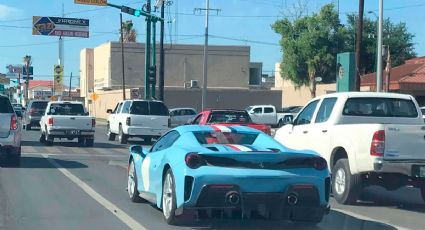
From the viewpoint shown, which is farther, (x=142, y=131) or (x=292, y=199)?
(x=142, y=131)

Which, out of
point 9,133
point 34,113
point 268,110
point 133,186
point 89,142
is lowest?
point 89,142

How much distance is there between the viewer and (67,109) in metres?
28.0

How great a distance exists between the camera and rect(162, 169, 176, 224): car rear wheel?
9.56 metres

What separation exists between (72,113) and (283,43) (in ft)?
124

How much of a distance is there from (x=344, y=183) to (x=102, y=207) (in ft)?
13.9

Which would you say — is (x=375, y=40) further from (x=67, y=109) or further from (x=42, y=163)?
(x=42, y=163)

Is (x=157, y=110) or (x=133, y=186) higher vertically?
(x=157, y=110)

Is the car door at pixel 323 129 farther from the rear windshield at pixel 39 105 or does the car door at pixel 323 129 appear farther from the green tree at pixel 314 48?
the green tree at pixel 314 48

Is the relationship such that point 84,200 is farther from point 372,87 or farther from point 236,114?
point 372,87

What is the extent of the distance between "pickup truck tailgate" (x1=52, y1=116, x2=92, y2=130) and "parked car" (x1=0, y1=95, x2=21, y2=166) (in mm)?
8519

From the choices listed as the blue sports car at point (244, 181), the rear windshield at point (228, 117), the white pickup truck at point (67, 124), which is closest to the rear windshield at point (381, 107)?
the blue sports car at point (244, 181)

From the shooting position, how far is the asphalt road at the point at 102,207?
10.1 m

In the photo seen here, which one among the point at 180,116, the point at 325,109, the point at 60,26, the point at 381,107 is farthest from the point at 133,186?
the point at 60,26

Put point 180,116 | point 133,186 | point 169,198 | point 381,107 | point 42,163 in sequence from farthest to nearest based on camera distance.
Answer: point 180,116 < point 42,163 < point 381,107 < point 133,186 < point 169,198
